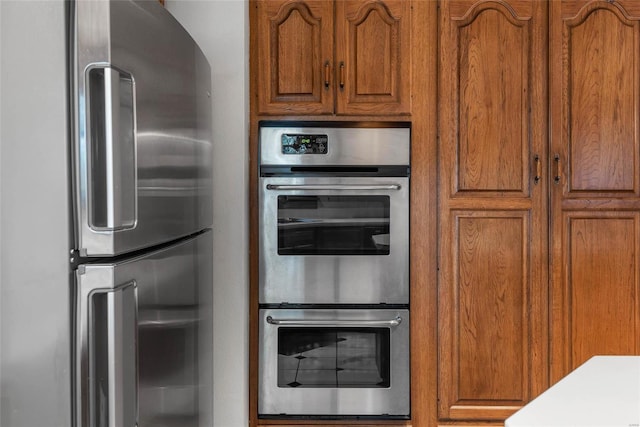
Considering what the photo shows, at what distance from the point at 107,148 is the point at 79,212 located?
0.35 feet

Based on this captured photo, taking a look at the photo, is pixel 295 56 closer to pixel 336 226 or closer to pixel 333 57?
pixel 333 57

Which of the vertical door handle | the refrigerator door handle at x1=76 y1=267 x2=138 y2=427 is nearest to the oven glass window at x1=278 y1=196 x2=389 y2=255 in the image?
the vertical door handle

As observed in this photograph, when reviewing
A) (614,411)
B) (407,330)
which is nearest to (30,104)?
(614,411)

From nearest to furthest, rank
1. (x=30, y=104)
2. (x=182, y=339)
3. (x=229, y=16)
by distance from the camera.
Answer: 1. (x=30, y=104)
2. (x=182, y=339)
3. (x=229, y=16)

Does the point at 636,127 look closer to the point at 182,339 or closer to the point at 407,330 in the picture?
the point at 407,330

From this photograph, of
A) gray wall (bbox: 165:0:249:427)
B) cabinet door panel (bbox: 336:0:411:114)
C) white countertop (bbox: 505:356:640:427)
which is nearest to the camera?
white countertop (bbox: 505:356:640:427)

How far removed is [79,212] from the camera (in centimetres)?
84

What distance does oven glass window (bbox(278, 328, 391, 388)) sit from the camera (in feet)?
6.78

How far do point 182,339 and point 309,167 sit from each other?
0.97m

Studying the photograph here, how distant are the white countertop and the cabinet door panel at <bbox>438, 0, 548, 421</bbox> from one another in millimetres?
1057

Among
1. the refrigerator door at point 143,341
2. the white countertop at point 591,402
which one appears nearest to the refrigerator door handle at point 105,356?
the refrigerator door at point 143,341

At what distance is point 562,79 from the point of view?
2080 mm

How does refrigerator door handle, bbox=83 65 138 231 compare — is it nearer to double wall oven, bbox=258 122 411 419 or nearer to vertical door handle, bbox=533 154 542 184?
double wall oven, bbox=258 122 411 419

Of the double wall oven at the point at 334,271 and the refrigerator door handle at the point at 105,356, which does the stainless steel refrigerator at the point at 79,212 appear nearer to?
the refrigerator door handle at the point at 105,356
